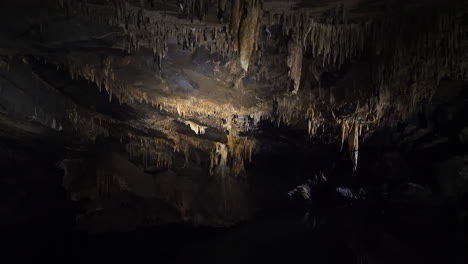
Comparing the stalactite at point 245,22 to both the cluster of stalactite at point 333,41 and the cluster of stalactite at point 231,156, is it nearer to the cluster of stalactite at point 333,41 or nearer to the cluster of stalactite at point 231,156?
the cluster of stalactite at point 333,41

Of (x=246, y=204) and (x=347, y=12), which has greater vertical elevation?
(x=347, y=12)

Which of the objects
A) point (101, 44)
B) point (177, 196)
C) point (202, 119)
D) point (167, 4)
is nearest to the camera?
point (167, 4)

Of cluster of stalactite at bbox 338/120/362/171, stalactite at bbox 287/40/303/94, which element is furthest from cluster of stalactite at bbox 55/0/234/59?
cluster of stalactite at bbox 338/120/362/171

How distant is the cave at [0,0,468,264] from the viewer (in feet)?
16.1

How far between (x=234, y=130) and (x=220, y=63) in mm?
4011

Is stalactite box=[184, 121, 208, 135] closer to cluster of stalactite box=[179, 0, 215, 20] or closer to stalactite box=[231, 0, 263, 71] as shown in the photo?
cluster of stalactite box=[179, 0, 215, 20]

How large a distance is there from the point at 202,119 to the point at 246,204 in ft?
20.5

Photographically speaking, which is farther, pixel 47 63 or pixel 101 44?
pixel 47 63

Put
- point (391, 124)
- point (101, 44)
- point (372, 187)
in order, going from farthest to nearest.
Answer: point (372, 187) < point (391, 124) < point (101, 44)

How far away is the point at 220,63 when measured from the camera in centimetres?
600

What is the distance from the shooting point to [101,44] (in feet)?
17.9

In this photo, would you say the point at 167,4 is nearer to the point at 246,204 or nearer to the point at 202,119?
the point at 202,119

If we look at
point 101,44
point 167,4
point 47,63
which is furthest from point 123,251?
point 167,4

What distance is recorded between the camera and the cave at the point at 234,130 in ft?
16.1
